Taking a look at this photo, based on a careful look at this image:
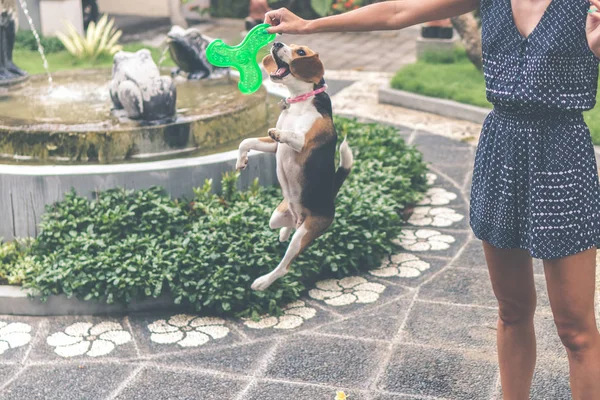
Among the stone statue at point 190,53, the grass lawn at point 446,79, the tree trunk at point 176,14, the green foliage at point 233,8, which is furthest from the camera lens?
the green foliage at point 233,8

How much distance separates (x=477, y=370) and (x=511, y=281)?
1284mm

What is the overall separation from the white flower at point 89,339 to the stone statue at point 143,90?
164 centimetres

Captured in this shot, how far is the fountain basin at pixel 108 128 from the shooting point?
5941 millimetres

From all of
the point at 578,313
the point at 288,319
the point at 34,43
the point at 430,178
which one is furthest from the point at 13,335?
the point at 34,43

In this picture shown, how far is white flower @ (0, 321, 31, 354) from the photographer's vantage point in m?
4.76

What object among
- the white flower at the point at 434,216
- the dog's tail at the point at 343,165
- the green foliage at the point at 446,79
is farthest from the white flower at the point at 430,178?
the dog's tail at the point at 343,165

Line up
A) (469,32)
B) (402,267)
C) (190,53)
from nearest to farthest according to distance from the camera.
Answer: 1. (402,267)
2. (190,53)
3. (469,32)

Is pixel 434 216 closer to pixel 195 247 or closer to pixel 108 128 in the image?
pixel 195 247

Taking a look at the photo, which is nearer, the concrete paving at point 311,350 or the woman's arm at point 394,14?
the woman's arm at point 394,14

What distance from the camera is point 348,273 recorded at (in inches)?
221

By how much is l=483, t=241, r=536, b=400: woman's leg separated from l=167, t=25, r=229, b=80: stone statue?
4.65 meters

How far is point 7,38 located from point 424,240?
4.20 meters

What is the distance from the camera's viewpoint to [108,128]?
595 centimetres

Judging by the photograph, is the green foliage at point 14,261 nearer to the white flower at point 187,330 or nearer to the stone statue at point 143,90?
the white flower at point 187,330
